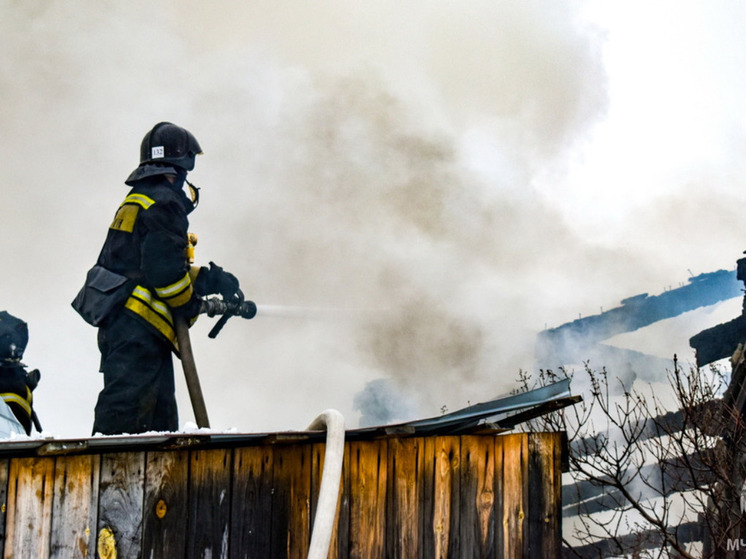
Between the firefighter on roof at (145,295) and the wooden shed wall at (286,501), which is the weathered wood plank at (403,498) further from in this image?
the firefighter on roof at (145,295)

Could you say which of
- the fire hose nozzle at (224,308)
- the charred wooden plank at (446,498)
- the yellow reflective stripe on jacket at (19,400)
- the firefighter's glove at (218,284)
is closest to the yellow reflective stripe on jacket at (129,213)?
the firefighter's glove at (218,284)

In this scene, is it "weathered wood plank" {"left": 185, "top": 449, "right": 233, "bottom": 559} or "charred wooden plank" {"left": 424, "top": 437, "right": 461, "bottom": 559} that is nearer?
"weathered wood plank" {"left": 185, "top": 449, "right": 233, "bottom": 559}

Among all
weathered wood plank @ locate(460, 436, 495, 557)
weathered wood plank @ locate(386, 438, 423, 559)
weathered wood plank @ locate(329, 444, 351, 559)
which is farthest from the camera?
weathered wood plank @ locate(460, 436, 495, 557)

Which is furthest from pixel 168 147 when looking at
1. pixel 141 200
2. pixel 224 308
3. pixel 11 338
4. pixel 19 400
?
pixel 19 400

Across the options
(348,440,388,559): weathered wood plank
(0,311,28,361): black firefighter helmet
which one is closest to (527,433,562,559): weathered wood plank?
(348,440,388,559): weathered wood plank

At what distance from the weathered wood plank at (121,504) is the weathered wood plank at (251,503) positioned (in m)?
0.35

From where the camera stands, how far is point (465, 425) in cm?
333

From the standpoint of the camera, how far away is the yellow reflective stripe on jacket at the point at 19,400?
5880 mm

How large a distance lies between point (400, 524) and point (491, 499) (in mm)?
445

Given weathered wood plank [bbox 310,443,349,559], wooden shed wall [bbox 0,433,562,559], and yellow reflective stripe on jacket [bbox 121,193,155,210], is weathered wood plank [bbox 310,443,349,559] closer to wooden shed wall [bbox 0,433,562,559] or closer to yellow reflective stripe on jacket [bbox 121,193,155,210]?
wooden shed wall [bbox 0,433,562,559]

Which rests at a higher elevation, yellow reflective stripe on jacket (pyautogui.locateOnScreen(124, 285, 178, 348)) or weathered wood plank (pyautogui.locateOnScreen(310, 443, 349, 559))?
yellow reflective stripe on jacket (pyautogui.locateOnScreen(124, 285, 178, 348))

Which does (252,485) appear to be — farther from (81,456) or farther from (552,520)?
(552,520)

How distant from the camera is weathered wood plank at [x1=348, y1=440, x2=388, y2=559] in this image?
3.18 metres

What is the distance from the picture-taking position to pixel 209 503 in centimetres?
285
